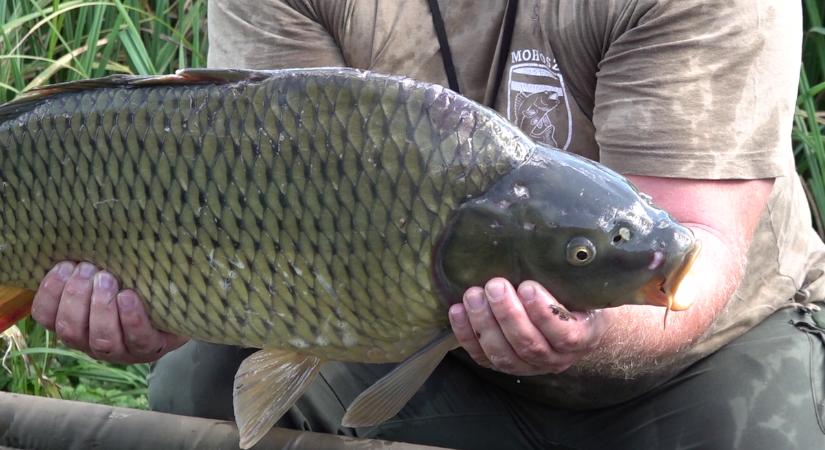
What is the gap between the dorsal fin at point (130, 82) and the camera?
1.32 meters

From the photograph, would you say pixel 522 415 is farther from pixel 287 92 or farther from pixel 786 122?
pixel 287 92

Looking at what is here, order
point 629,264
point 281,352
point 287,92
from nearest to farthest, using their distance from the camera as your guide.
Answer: point 629,264 → point 287,92 → point 281,352

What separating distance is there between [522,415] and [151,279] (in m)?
0.66

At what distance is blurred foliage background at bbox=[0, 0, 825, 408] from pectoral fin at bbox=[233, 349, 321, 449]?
998 millimetres

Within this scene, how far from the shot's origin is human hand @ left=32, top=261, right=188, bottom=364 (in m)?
1.46

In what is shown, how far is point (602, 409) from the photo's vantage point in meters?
1.80

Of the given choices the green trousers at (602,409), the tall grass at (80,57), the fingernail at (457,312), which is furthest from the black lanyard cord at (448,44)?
the tall grass at (80,57)

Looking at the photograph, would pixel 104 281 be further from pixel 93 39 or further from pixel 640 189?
pixel 93 39

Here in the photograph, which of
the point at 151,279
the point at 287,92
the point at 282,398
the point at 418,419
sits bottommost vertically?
the point at 418,419

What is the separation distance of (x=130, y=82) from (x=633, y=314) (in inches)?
24.1

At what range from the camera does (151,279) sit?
1.42 m

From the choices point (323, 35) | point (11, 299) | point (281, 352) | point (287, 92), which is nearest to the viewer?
point (287, 92)

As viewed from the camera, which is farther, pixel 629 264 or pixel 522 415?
pixel 522 415

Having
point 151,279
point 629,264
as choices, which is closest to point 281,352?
point 151,279
